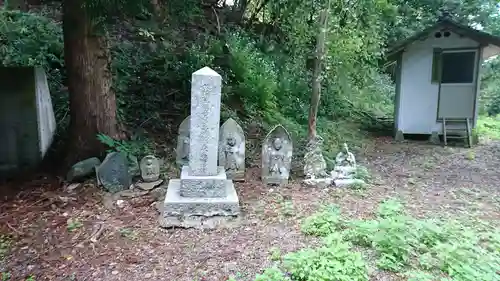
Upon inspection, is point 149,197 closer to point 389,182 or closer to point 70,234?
point 70,234

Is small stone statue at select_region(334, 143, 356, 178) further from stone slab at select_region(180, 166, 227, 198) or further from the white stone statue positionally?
stone slab at select_region(180, 166, 227, 198)

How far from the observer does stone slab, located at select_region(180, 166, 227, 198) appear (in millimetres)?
4590

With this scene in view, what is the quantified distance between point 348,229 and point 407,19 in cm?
991

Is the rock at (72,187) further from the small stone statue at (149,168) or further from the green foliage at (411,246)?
the green foliage at (411,246)

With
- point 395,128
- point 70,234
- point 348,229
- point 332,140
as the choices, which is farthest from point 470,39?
point 70,234

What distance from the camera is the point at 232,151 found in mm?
5703

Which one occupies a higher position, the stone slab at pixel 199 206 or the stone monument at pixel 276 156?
the stone monument at pixel 276 156

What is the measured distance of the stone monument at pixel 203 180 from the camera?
442 centimetres

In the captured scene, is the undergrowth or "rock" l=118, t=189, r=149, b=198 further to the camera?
"rock" l=118, t=189, r=149, b=198

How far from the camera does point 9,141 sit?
5551 mm

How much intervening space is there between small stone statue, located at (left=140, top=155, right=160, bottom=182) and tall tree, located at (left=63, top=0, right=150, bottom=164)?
67cm

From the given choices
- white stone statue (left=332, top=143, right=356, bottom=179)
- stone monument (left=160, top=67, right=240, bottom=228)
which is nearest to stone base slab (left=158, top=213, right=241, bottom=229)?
stone monument (left=160, top=67, right=240, bottom=228)

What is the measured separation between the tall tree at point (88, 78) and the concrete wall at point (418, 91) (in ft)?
22.5

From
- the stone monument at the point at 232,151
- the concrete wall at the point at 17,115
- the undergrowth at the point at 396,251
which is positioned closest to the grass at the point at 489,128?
the undergrowth at the point at 396,251
